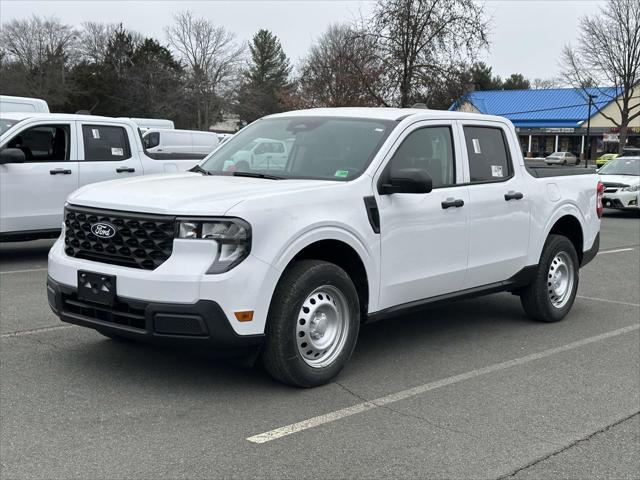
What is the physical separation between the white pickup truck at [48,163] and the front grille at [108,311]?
18.1ft

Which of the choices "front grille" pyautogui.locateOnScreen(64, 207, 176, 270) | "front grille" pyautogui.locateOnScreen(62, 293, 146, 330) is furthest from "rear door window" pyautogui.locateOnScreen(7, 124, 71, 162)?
"front grille" pyautogui.locateOnScreen(62, 293, 146, 330)

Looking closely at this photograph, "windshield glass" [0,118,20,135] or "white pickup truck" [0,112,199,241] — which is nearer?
"white pickup truck" [0,112,199,241]

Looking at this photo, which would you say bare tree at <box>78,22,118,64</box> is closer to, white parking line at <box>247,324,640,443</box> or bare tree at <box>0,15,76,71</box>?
bare tree at <box>0,15,76,71</box>

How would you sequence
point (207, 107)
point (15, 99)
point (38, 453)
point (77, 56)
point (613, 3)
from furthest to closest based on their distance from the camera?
point (77, 56)
point (207, 107)
point (613, 3)
point (15, 99)
point (38, 453)

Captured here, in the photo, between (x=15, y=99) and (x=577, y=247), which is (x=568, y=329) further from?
(x=15, y=99)

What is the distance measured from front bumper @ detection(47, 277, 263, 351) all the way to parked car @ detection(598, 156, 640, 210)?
59.5 ft

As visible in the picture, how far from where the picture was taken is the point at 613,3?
5056 centimetres

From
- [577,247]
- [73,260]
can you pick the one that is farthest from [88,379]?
[577,247]

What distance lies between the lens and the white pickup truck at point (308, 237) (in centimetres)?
464

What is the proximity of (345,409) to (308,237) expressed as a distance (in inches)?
42.6

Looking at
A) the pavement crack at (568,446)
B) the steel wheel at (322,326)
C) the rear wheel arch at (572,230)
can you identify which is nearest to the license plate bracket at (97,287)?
the steel wheel at (322,326)

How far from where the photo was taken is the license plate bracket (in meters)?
4.80

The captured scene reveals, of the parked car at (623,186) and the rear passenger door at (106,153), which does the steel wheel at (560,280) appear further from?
the parked car at (623,186)

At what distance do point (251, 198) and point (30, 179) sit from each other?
6468mm
